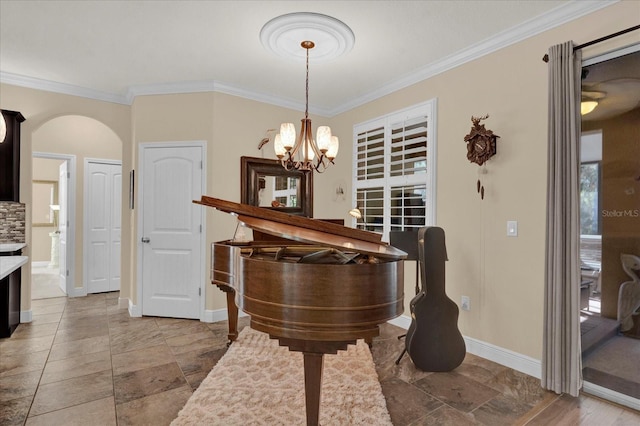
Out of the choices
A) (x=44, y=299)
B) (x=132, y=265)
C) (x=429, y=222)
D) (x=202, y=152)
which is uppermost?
(x=202, y=152)

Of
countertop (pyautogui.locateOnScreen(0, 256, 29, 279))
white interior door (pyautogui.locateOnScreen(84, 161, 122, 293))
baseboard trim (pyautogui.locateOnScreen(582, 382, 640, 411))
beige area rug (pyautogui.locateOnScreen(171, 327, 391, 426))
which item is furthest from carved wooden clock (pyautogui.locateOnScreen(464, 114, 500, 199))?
white interior door (pyautogui.locateOnScreen(84, 161, 122, 293))

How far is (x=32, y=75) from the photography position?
145 inches

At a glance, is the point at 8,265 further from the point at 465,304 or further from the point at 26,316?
the point at 465,304

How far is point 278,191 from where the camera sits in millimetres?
4414

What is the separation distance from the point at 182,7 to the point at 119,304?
3.77 m

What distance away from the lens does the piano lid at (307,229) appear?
1.58 metres

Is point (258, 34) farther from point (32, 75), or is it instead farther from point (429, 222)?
point (32, 75)

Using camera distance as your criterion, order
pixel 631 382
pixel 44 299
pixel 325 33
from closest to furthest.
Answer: pixel 631 382
pixel 325 33
pixel 44 299

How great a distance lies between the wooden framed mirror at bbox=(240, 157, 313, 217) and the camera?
13.6 ft

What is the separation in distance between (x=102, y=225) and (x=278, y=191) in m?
2.98

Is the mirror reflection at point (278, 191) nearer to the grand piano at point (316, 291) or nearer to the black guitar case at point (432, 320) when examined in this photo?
the black guitar case at point (432, 320)

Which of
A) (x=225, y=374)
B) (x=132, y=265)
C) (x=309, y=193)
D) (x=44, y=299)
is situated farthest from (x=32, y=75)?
(x=225, y=374)

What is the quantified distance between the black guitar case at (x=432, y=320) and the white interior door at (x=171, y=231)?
255 cm

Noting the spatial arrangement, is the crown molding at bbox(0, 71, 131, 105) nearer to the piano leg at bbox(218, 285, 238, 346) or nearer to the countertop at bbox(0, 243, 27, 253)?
the countertop at bbox(0, 243, 27, 253)
